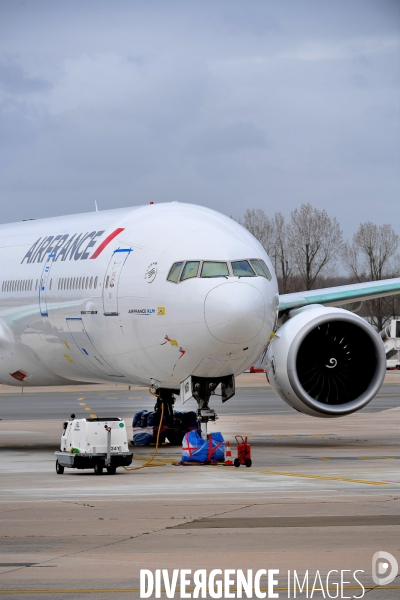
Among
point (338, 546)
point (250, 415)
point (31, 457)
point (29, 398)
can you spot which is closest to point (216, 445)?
point (31, 457)

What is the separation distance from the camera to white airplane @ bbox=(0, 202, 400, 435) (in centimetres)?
1959

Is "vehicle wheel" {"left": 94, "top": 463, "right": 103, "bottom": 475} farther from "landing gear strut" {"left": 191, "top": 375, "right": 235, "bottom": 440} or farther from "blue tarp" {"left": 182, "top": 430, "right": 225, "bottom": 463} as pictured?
"landing gear strut" {"left": 191, "top": 375, "right": 235, "bottom": 440}

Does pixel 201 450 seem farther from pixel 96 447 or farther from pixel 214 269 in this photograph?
pixel 214 269

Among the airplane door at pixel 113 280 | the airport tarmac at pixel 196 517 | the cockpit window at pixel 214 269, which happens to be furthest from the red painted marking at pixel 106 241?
the airport tarmac at pixel 196 517

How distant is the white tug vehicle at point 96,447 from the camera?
59.8 ft

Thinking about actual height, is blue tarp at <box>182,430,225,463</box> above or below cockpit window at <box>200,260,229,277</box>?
below

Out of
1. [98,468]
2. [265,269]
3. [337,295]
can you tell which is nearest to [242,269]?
[265,269]

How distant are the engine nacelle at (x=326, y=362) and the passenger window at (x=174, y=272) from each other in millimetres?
3440

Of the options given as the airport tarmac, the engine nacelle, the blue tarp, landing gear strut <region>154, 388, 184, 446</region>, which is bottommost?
the airport tarmac

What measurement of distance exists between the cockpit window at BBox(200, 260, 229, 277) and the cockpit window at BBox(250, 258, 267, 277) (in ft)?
1.99

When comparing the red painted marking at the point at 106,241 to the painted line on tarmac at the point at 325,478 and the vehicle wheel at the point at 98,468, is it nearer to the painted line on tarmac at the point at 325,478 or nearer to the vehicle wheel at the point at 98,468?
the vehicle wheel at the point at 98,468

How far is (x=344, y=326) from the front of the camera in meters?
23.2

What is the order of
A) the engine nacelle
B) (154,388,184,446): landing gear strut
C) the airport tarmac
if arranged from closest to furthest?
the airport tarmac → the engine nacelle → (154,388,184,446): landing gear strut

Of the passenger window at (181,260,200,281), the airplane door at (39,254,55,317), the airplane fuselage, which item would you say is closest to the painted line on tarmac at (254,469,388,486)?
the airplane fuselage
